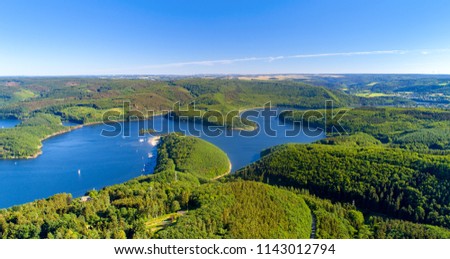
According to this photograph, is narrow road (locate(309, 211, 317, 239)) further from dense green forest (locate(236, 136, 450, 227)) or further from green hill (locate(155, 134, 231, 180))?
green hill (locate(155, 134, 231, 180))

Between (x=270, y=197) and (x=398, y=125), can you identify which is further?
(x=398, y=125)

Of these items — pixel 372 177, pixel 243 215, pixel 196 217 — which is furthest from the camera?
pixel 372 177

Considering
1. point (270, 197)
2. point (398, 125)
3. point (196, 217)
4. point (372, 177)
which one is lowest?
point (372, 177)

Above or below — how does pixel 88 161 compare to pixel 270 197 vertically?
below

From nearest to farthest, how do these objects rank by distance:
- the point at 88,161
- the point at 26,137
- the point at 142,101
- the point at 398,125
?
the point at 88,161 < the point at 26,137 < the point at 398,125 < the point at 142,101

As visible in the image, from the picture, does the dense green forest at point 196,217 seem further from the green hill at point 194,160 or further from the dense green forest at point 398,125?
the dense green forest at point 398,125

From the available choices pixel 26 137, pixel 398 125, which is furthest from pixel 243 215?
pixel 398 125

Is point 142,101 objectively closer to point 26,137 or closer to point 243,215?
point 26,137

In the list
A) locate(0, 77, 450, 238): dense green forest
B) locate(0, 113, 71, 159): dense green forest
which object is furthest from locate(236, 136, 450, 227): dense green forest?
locate(0, 113, 71, 159): dense green forest

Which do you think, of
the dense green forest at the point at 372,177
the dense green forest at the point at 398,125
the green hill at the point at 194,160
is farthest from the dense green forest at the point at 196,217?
the dense green forest at the point at 398,125
